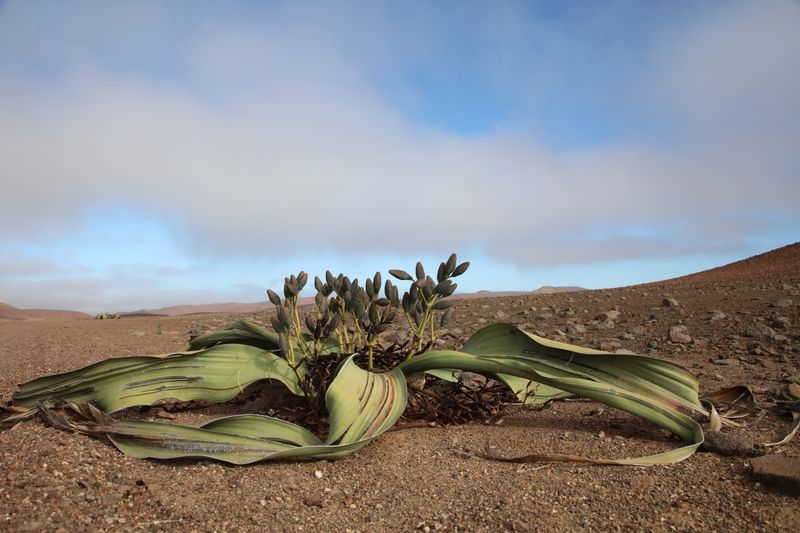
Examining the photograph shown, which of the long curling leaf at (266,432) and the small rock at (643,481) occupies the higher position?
the long curling leaf at (266,432)

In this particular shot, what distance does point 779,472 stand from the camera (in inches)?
88.2

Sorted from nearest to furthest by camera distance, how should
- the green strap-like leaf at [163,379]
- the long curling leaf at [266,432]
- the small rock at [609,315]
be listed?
the long curling leaf at [266,432], the green strap-like leaf at [163,379], the small rock at [609,315]

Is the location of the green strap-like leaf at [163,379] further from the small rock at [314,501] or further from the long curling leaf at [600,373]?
the small rock at [314,501]

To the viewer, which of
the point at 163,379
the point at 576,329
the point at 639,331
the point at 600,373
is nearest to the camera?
the point at 600,373

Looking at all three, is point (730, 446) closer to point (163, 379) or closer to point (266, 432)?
point (266, 432)

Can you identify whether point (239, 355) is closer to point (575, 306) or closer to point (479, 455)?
point (479, 455)

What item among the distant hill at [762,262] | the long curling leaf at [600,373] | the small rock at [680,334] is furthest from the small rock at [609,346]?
the distant hill at [762,262]

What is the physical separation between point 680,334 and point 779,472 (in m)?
3.50

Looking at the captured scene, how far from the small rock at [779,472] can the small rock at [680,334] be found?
3.22m

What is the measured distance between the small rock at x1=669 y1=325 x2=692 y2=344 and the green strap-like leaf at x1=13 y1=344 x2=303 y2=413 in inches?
142

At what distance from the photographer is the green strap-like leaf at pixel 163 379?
3.20 m

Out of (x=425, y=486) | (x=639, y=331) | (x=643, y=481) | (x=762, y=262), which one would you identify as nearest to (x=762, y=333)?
(x=639, y=331)

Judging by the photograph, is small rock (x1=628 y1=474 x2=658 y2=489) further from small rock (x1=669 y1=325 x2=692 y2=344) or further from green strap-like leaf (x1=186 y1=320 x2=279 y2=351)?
small rock (x1=669 y1=325 x2=692 y2=344)

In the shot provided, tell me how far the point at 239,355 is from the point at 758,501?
2415 millimetres
